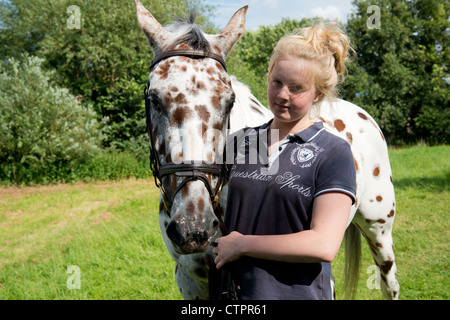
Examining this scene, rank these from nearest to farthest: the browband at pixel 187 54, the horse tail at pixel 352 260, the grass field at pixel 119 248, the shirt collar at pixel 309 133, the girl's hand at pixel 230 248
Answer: the girl's hand at pixel 230 248 < the shirt collar at pixel 309 133 < the browband at pixel 187 54 < the horse tail at pixel 352 260 < the grass field at pixel 119 248

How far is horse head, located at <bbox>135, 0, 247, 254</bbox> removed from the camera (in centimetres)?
160

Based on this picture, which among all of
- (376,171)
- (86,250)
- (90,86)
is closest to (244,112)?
(376,171)

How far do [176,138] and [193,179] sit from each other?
0.24 m

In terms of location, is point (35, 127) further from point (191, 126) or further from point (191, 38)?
point (191, 126)

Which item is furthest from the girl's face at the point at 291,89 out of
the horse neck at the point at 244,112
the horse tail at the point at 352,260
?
the horse tail at the point at 352,260

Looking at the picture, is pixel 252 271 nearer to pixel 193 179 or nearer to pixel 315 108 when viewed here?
pixel 193 179

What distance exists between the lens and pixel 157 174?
6.37 ft

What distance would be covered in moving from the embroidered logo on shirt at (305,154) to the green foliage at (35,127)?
1364cm

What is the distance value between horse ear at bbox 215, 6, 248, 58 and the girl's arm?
1.27 m

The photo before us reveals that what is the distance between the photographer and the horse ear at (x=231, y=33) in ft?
7.14

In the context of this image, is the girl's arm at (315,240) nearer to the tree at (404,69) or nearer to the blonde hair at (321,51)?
the blonde hair at (321,51)

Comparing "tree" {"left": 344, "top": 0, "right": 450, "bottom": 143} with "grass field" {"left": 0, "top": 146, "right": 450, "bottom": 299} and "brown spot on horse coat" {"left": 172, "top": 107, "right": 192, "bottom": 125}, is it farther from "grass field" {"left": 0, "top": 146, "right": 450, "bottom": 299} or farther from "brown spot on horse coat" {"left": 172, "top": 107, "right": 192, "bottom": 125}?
"brown spot on horse coat" {"left": 172, "top": 107, "right": 192, "bottom": 125}

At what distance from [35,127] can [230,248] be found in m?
13.9
